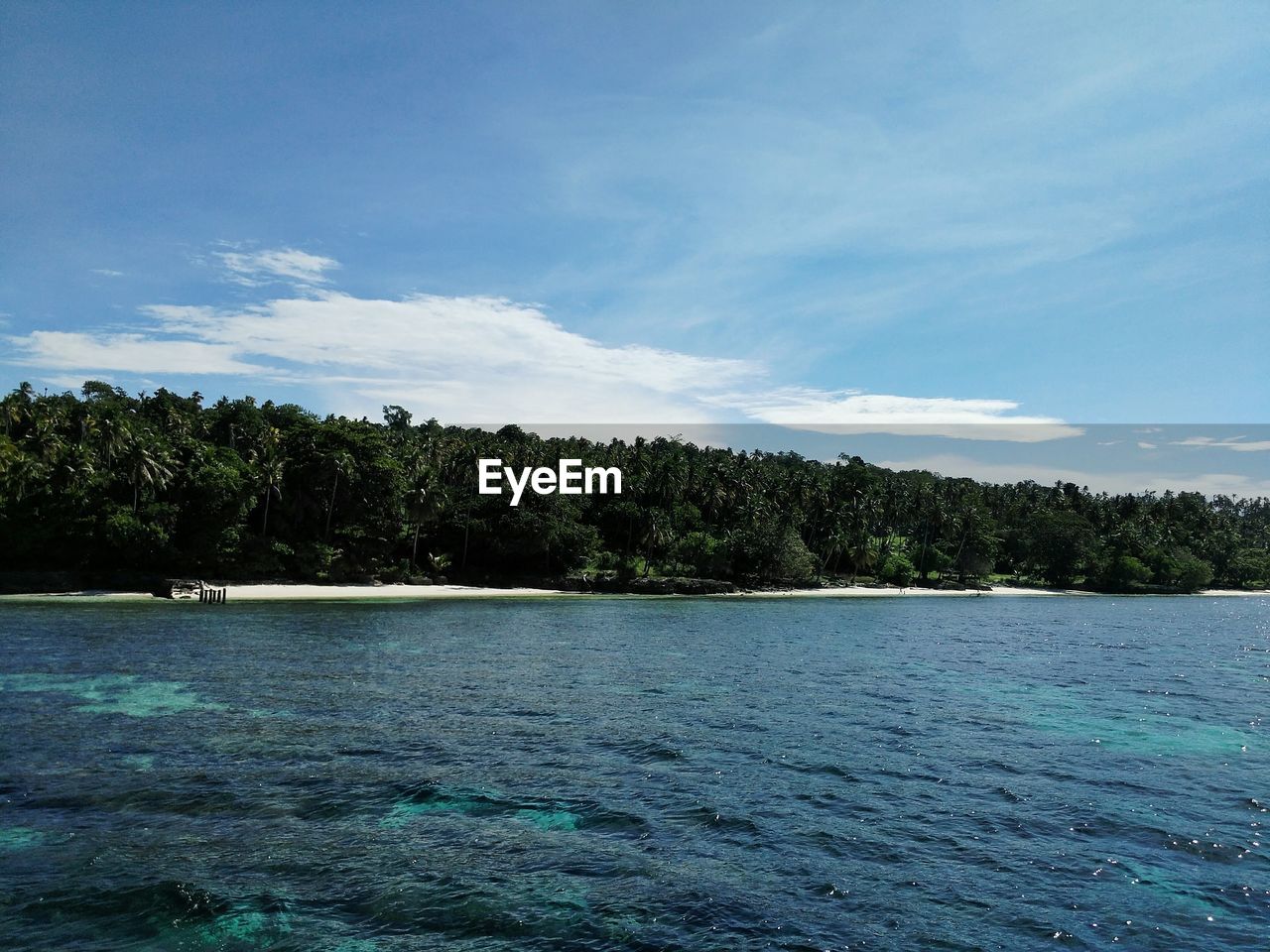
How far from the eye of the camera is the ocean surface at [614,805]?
12.2 metres

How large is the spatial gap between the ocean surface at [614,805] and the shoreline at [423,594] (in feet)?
108

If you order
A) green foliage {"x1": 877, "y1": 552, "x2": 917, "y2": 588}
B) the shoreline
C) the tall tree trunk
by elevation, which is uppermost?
the tall tree trunk

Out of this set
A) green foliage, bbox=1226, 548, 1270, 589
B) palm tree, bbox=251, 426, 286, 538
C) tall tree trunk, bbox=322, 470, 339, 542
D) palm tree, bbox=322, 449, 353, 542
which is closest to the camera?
palm tree, bbox=251, 426, 286, 538

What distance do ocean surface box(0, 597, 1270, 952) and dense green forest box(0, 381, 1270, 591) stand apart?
40173 mm

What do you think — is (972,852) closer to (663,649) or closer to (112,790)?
(112,790)

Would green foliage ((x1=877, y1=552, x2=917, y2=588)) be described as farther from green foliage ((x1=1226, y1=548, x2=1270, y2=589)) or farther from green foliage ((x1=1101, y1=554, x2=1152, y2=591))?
green foliage ((x1=1226, y1=548, x2=1270, y2=589))

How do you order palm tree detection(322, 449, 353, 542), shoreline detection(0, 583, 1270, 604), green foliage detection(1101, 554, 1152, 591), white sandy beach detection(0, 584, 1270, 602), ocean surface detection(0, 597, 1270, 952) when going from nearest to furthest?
ocean surface detection(0, 597, 1270, 952) → shoreline detection(0, 583, 1270, 604) → white sandy beach detection(0, 584, 1270, 602) → palm tree detection(322, 449, 353, 542) → green foliage detection(1101, 554, 1152, 591)

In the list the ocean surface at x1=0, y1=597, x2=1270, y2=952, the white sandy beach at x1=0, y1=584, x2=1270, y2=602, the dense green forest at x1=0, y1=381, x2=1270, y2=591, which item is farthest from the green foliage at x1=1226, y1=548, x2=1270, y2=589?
the ocean surface at x1=0, y1=597, x2=1270, y2=952

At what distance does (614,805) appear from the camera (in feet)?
57.0

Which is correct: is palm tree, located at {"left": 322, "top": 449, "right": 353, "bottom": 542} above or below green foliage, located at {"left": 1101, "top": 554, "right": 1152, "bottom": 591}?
above

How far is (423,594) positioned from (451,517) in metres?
14.7

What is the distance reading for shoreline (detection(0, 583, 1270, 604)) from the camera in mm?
67188

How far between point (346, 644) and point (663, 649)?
18496 mm

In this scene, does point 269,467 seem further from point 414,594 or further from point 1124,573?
point 1124,573
